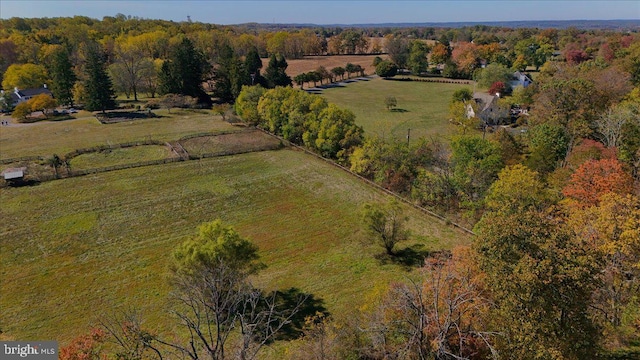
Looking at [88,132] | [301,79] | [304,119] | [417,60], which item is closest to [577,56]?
[417,60]

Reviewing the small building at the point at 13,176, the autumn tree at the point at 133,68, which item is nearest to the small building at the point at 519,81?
the autumn tree at the point at 133,68

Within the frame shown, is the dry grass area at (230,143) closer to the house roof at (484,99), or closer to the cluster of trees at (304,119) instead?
the cluster of trees at (304,119)

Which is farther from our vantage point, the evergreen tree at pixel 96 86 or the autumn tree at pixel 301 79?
the autumn tree at pixel 301 79

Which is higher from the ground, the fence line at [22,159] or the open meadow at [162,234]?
the fence line at [22,159]

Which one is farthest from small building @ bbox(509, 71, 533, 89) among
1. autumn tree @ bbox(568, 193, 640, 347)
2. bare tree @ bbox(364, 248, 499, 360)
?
bare tree @ bbox(364, 248, 499, 360)

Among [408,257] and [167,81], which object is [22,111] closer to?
[167,81]

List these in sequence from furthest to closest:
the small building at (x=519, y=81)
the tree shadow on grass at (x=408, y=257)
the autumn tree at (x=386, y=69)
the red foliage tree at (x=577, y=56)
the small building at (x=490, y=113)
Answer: the autumn tree at (x=386, y=69) < the red foliage tree at (x=577, y=56) < the small building at (x=519, y=81) < the small building at (x=490, y=113) < the tree shadow on grass at (x=408, y=257)

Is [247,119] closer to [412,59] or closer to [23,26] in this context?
[412,59]
